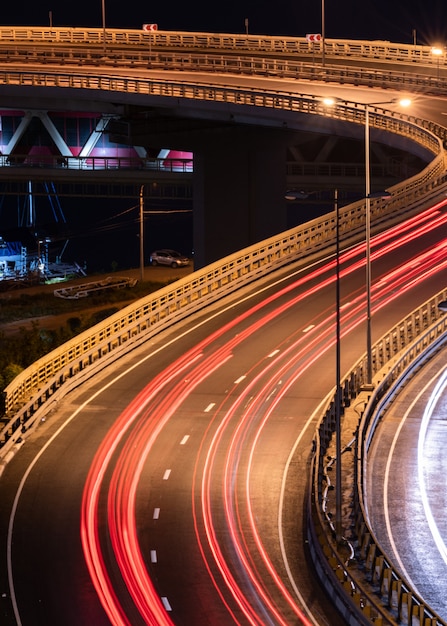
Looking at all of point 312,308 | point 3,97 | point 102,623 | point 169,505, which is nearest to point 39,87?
point 3,97

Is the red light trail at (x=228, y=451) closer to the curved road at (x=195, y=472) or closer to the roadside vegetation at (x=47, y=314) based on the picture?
the curved road at (x=195, y=472)

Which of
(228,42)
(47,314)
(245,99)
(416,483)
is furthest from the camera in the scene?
(228,42)

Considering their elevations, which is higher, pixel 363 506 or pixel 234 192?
pixel 234 192

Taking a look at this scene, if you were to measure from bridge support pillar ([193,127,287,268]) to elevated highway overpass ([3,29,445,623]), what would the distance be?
621 cm

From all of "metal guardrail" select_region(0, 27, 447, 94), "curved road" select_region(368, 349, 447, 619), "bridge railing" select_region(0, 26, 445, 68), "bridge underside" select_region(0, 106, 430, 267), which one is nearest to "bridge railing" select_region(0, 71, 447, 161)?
"bridge underside" select_region(0, 106, 430, 267)

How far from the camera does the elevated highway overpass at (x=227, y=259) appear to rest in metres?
53.8

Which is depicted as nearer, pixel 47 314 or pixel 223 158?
pixel 47 314

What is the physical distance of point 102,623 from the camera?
34.0m

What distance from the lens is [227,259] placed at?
6700 cm

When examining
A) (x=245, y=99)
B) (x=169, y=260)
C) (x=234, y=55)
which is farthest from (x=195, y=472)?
(x=169, y=260)

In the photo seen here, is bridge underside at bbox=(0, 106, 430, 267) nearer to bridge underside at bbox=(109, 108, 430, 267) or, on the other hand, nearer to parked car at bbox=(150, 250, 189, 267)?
bridge underside at bbox=(109, 108, 430, 267)

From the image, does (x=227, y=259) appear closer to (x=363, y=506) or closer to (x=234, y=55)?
(x=363, y=506)

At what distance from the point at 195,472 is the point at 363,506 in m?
7.02

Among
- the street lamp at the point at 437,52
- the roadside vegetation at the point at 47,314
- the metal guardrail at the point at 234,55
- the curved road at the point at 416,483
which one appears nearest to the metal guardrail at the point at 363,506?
the curved road at the point at 416,483
